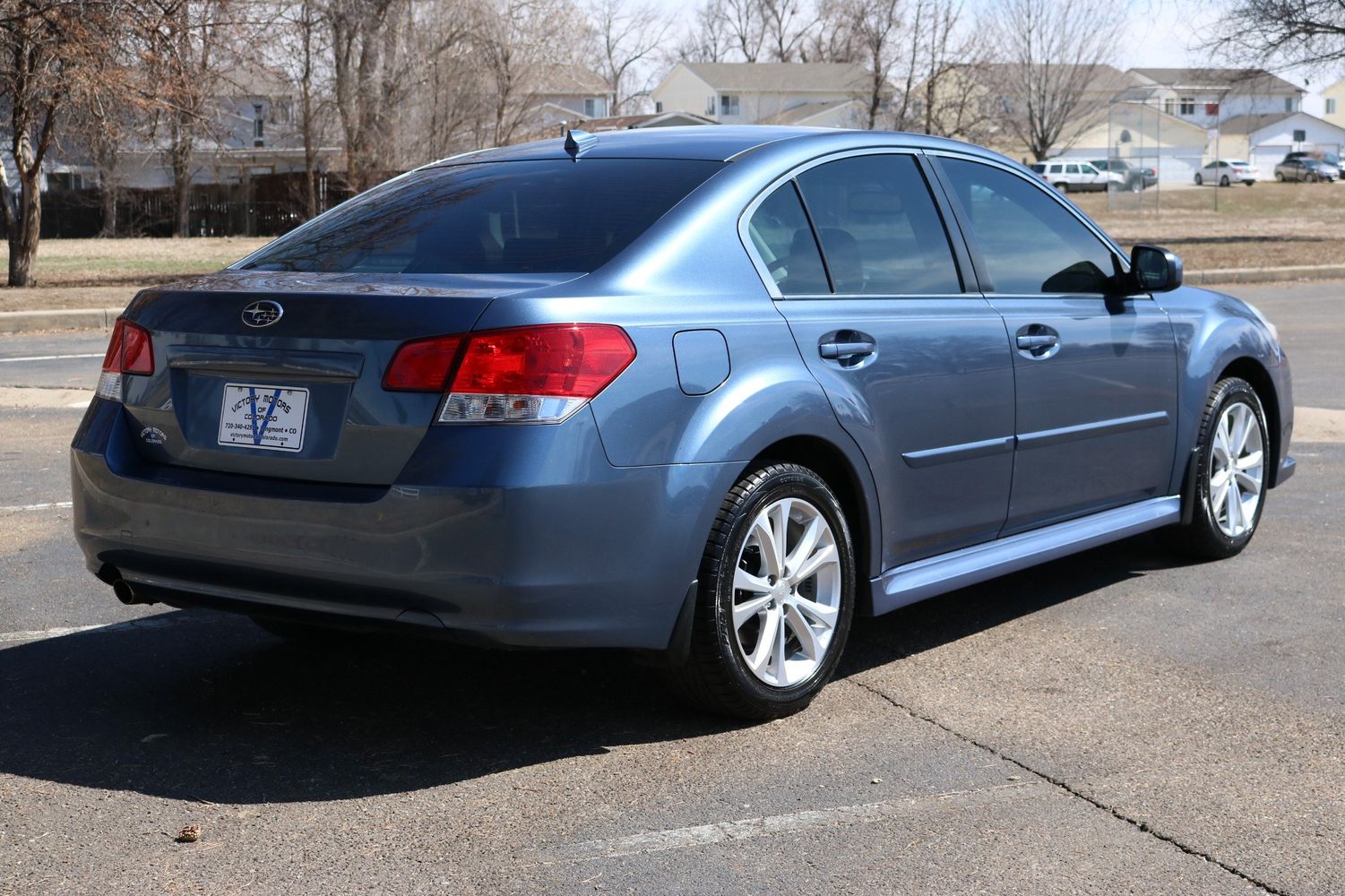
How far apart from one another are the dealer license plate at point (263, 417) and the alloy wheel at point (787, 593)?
118 centimetres

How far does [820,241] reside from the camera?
4523 mm

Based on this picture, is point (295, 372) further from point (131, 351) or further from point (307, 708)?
point (307, 708)

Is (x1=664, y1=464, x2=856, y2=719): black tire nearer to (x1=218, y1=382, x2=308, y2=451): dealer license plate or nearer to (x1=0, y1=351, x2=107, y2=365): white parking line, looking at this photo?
(x1=218, y1=382, x2=308, y2=451): dealer license plate

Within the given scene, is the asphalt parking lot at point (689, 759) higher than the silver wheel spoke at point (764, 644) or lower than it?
lower

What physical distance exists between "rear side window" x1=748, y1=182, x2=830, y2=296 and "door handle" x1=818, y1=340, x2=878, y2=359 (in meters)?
0.17

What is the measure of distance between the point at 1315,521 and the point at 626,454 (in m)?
4.38

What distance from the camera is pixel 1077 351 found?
522cm

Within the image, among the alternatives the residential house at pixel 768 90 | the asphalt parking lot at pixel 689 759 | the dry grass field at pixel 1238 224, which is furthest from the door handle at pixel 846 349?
the residential house at pixel 768 90

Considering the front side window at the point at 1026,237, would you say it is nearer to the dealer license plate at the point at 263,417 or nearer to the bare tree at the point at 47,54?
the dealer license plate at the point at 263,417

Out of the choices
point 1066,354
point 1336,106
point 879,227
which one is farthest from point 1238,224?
point 1336,106

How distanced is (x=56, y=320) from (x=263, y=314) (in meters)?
14.9

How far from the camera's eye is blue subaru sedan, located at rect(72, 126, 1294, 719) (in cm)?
366

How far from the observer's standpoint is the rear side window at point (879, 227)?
4.57 meters

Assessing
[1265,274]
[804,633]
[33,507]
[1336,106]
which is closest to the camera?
[804,633]
